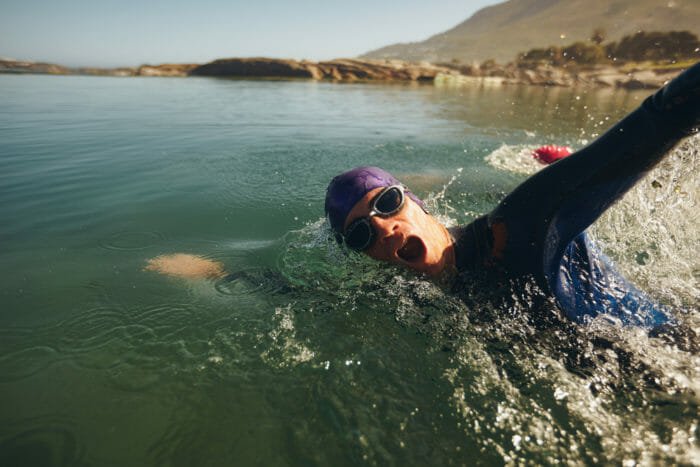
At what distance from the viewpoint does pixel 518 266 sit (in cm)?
237

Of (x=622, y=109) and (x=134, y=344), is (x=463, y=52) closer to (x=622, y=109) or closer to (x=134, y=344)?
(x=622, y=109)

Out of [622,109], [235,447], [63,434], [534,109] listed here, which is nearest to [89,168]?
[63,434]

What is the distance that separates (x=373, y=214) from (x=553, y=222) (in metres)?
1.09

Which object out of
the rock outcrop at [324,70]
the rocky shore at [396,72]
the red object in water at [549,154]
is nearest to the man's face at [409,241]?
the red object in water at [549,154]

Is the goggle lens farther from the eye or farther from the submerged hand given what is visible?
the submerged hand

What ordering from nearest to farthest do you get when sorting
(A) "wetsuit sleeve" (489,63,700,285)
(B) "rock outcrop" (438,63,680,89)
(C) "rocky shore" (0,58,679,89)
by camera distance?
1. (A) "wetsuit sleeve" (489,63,700,285)
2. (B) "rock outcrop" (438,63,680,89)
3. (C) "rocky shore" (0,58,679,89)

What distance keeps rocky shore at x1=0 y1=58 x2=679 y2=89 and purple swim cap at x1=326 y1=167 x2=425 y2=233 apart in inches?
1371

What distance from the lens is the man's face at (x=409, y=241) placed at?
8.10 ft

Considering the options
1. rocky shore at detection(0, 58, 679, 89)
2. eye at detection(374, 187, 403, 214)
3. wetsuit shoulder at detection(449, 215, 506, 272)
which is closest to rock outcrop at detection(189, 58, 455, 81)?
rocky shore at detection(0, 58, 679, 89)

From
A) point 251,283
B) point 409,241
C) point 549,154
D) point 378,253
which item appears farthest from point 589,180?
point 549,154

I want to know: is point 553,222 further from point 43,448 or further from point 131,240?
point 131,240

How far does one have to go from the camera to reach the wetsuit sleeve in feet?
5.30

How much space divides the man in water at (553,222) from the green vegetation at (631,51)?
2193 centimetres

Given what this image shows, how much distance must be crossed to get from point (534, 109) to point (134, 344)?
19703 millimetres
